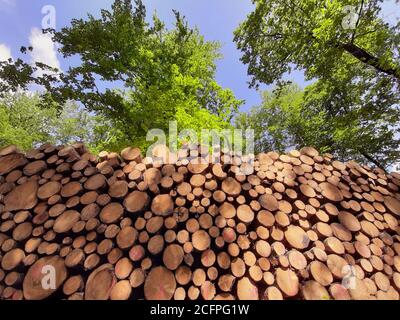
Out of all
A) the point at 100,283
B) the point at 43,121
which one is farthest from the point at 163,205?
the point at 43,121

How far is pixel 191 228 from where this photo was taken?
2.08 m

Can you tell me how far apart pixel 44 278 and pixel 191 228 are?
126 centimetres

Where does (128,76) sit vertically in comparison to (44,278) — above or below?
above

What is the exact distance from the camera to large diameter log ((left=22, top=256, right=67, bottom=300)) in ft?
5.79

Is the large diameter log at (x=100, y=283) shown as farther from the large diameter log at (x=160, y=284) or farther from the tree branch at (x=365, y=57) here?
the tree branch at (x=365, y=57)

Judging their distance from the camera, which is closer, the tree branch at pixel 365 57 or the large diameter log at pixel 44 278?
the large diameter log at pixel 44 278

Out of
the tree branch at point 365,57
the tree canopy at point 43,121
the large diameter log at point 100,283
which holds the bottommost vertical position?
the large diameter log at point 100,283

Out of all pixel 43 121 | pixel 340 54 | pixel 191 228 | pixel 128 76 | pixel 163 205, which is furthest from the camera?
pixel 43 121

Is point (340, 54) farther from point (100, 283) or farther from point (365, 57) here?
point (100, 283)

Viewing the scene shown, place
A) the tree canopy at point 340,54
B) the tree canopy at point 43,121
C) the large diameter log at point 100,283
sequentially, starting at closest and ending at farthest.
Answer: the large diameter log at point 100,283
the tree canopy at point 340,54
the tree canopy at point 43,121

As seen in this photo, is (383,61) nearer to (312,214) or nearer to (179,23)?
(312,214)

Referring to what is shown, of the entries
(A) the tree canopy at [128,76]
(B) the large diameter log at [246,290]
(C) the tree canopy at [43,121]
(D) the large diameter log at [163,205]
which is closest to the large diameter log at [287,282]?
(B) the large diameter log at [246,290]

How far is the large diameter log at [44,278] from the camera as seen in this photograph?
1.77 meters
